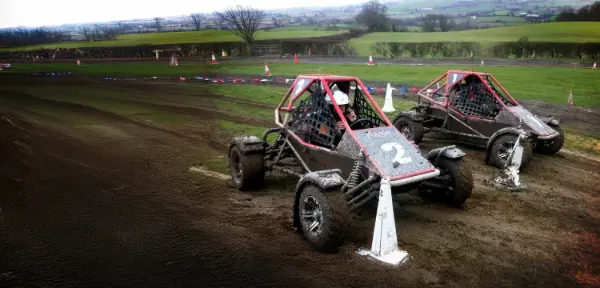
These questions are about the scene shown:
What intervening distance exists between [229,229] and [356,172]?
1606mm

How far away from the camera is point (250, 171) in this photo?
5.82 meters

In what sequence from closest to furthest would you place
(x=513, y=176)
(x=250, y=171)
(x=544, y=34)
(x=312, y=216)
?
(x=312, y=216)
(x=250, y=171)
(x=513, y=176)
(x=544, y=34)

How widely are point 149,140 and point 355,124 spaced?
5219 mm

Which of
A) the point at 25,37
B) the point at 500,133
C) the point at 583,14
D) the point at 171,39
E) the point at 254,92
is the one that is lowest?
the point at 500,133

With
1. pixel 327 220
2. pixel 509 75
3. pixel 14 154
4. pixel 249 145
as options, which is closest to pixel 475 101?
pixel 249 145

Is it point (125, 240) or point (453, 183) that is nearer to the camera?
point (125, 240)

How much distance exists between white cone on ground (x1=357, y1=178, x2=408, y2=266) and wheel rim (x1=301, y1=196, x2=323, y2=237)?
57 cm

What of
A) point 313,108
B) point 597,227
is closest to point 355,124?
point 313,108

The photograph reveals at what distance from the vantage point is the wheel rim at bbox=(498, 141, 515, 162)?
700 cm

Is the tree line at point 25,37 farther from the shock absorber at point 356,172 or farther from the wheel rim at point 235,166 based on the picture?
the shock absorber at point 356,172

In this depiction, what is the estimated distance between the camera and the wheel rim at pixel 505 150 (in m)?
7.00

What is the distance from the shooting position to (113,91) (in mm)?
15836

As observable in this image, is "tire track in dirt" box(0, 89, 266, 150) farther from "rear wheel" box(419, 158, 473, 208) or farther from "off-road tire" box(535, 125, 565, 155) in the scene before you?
"off-road tire" box(535, 125, 565, 155)

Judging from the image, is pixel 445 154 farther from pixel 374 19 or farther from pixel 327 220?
pixel 374 19
